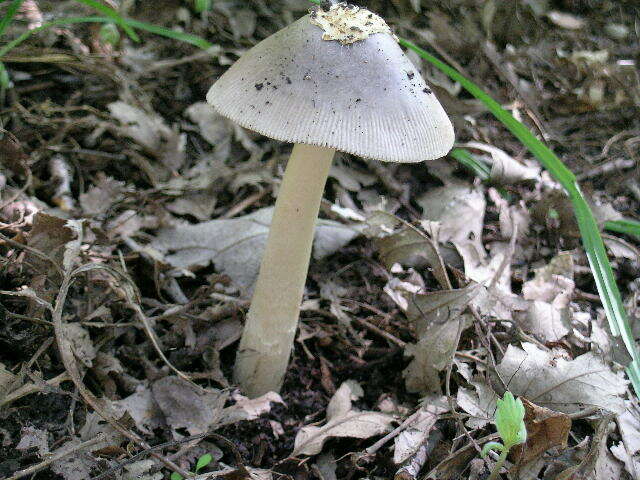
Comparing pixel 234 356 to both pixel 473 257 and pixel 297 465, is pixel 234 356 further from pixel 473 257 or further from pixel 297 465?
→ pixel 473 257

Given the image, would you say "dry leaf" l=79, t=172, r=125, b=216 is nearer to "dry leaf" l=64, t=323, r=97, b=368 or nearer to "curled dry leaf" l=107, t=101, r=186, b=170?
"curled dry leaf" l=107, t=101, r=186, b=170

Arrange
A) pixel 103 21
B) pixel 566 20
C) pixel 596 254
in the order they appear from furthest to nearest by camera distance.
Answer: pixel 566 20 < pixel 103 21 < pixel 596 254

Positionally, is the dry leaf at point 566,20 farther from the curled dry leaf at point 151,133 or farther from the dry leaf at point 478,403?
the dry leaf at point 478,403

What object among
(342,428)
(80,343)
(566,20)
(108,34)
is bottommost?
(342,428)

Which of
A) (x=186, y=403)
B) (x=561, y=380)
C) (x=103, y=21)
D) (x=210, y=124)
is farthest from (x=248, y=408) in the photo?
(x=103, y=21)

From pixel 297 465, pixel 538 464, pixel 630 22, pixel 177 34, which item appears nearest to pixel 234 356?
pixel 297 465

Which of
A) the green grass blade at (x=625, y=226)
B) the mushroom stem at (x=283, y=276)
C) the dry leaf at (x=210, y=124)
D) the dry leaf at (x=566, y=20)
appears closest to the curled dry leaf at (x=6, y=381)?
the mushroom stem at (x=283, y=276)

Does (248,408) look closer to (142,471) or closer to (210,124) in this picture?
(142,471)
